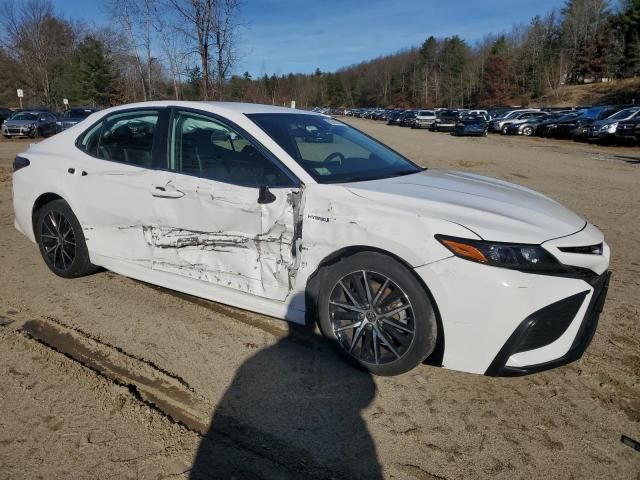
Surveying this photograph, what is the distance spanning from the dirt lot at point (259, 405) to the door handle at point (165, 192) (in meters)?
0.95

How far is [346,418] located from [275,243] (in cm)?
117

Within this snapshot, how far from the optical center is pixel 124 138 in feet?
13.2

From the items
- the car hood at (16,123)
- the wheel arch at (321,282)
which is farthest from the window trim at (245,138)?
the car hood at (16,123)

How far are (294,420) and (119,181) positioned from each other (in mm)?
2397

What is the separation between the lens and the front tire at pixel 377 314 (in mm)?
2738

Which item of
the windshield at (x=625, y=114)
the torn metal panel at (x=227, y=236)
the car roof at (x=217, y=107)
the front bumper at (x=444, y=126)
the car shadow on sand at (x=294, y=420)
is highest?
the windshield at (x=625, y=114)

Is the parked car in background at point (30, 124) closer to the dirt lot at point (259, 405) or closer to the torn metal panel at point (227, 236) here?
the dirt lot at point (259, 405)

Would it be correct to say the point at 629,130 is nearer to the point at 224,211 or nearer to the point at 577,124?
the point at 577,124

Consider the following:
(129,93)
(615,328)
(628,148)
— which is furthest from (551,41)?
(615,328)

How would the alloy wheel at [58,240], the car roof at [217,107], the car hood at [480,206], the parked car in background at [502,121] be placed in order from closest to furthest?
the car hood at [480,206] < the car roof at [217,107] < the alloy wheel at [58,240] < the parked car in background at [502,121]

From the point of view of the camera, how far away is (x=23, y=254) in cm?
531

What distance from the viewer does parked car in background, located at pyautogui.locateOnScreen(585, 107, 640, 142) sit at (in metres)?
23.7

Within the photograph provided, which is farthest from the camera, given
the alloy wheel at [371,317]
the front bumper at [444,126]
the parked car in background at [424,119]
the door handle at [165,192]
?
the parked car in background at [424,119]

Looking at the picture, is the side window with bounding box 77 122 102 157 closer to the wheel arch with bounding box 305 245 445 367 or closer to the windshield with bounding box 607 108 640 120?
the wheel arch with bounding box 305 245 445 367
